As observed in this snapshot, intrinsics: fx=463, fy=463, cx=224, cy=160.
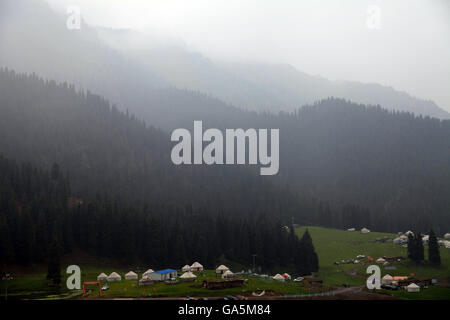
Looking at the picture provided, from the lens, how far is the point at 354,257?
12144 cm

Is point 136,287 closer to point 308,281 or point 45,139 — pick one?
point 308,281

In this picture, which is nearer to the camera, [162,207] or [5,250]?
[5,250]

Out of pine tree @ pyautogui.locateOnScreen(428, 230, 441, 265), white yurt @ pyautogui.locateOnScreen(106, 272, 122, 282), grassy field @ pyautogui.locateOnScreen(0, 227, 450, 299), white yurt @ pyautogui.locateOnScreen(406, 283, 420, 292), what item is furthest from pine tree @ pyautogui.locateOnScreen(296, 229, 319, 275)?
white yurt @ pyautogui.locateOnScreen(106, 272, 122, 282)

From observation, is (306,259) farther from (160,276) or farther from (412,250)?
(160,276)

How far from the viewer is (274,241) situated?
119 m

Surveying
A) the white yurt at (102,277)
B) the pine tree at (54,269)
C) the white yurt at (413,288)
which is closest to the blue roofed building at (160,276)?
the white yurt at (102,277)

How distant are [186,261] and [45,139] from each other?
103 m

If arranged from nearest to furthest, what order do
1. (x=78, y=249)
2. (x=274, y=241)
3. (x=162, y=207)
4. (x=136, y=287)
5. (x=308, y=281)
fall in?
1. (x=136, y=287)
2. (x=308, y=281)
3. (x=78, y=249)
4. (x=274, y=241)
5. (x=162, y=207)

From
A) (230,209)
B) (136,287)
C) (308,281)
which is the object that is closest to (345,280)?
(308,281)

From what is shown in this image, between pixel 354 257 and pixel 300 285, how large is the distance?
→ 45409 mm

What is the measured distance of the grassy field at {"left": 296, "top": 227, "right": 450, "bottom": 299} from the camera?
92.1 metres

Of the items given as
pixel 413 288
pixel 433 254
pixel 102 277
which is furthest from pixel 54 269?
pixel 433 254

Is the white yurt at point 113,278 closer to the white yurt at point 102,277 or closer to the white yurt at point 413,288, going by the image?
the white yurt at point 102,277
